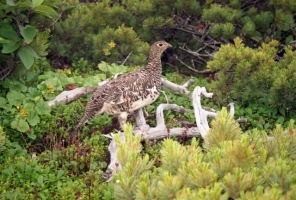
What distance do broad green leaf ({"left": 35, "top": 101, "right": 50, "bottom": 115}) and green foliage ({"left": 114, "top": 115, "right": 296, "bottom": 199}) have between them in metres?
2.83

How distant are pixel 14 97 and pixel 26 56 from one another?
2.09ft

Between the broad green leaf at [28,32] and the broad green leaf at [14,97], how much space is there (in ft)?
2.71

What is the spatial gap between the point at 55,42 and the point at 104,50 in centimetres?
79

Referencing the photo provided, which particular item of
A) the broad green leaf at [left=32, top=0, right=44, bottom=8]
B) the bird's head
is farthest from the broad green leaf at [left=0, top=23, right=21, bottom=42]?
the bird's head

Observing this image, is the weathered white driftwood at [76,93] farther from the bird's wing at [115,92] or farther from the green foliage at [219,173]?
the green foliage at [219,173]

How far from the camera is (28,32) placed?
17.1 feet

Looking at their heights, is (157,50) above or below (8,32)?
below

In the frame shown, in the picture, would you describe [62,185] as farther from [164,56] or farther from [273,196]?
[164,56]

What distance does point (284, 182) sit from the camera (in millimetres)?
2580

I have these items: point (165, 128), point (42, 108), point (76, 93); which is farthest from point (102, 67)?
point (165, 128)

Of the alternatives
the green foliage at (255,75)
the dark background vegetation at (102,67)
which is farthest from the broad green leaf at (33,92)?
the green foliage at (255,75)

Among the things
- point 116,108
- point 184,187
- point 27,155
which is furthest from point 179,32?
point 184,187

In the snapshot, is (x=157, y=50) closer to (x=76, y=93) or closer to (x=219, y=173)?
(x=76, y=93)

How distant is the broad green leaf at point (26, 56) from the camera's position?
17.4ft
